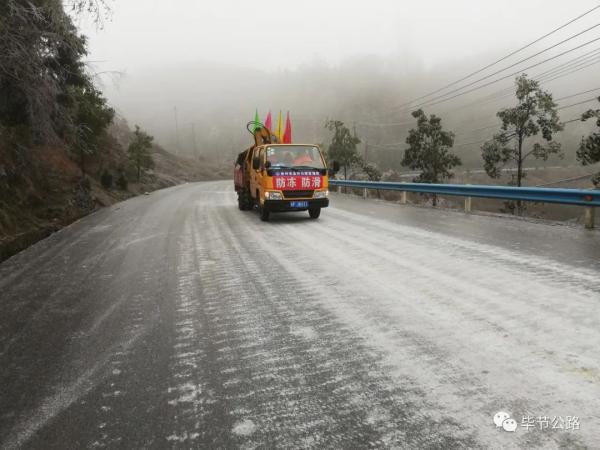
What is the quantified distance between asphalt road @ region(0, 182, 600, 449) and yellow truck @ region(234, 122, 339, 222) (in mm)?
4396

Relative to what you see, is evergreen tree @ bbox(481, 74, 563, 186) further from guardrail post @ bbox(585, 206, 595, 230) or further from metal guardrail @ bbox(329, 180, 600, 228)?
guardrail post @ bbox(585, 206, 595, 230)

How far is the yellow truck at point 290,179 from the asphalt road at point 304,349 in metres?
4.40

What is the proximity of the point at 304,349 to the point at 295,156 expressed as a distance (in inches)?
347

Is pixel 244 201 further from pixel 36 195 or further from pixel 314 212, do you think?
pixel 36 195

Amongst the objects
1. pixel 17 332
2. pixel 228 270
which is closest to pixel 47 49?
pixel 228 270

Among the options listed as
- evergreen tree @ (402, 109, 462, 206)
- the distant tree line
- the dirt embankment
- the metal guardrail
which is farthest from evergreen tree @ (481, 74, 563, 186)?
the dirt embankment

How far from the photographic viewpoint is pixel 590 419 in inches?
87.5

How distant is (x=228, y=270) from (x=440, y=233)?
4.55m

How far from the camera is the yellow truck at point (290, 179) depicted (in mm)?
10914

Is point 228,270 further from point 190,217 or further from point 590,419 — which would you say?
point 190,217

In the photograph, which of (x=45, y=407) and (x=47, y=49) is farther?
(x=47, y=49)

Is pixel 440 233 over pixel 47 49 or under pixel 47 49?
under

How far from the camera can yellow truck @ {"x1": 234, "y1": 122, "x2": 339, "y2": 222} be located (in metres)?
10.9

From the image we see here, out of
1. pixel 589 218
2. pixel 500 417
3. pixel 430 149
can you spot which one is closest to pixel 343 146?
pixel 430 149
